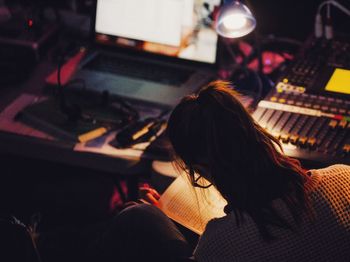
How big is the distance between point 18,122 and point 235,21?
0.77 meters

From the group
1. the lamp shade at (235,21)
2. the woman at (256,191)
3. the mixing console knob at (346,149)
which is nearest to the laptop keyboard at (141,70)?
the lamp shade at (235,21)

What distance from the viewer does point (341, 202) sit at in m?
1.00

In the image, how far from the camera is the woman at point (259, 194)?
0.97m

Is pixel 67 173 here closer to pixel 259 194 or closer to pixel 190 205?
pixel 190 205

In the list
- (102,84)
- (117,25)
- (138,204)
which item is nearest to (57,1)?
(117,25)

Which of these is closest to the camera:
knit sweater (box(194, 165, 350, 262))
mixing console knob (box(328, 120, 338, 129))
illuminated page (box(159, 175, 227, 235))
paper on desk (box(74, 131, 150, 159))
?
knit sweater (box(194, 165, 350, 262))

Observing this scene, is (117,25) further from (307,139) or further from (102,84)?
(307,139)

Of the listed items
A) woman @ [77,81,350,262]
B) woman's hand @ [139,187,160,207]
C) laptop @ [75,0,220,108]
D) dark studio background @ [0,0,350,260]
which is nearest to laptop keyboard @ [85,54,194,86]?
laptop @ [75,0,220,108]

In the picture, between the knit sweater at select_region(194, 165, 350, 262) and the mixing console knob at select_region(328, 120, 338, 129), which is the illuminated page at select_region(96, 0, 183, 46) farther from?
the knit sweater at select_region(194, 165, 350, 262)

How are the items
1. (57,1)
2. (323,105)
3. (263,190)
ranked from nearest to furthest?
(263,190) → (323,105) → (57,1)

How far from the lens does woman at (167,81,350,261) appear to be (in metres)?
0.97

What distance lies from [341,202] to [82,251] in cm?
110

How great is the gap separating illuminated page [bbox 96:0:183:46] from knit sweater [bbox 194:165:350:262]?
95 cm

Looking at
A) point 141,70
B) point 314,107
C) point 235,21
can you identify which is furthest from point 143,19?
point 314,107
